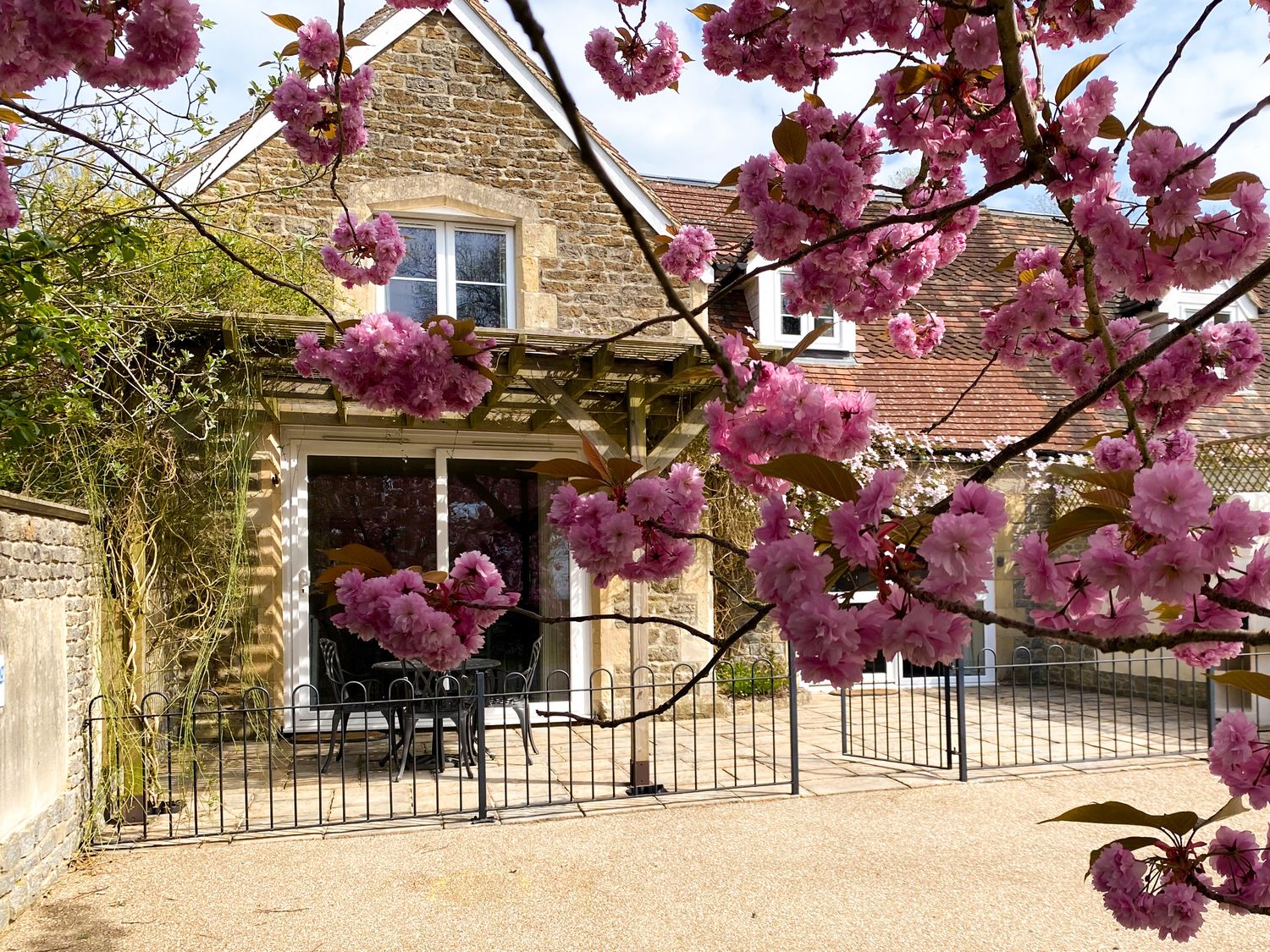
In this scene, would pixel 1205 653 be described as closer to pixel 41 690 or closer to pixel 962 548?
pixel 962 548

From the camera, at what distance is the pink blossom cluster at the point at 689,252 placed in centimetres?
276

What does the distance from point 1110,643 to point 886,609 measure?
0.24 m

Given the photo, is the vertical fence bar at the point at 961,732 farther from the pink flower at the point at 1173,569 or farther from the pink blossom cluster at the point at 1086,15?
the pink flower at the point at 1173,569

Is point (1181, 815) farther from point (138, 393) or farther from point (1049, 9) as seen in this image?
point (138, 393)

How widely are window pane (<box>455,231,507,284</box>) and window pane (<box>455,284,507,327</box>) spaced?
75 mm

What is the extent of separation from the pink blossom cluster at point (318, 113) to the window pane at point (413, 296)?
560cm

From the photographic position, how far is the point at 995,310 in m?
2.67

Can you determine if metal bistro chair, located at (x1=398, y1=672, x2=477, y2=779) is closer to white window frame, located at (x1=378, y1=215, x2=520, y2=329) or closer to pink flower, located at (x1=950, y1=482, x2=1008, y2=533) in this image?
white window frame, located at (x1=378, y1=215, x2=520, y2=329)

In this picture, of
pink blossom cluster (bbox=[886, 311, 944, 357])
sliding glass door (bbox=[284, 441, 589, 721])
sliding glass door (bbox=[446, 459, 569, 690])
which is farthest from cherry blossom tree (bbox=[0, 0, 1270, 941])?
sliding glass door (bbox=[446, 459, 569, 690])

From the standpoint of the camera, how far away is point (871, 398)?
5.14ft

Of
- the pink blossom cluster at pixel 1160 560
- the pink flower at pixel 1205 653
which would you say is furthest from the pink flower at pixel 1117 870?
the pink blossom cluster at pixel 1160 560

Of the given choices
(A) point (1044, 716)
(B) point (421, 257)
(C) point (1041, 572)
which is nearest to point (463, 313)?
(B) point (421, 257)

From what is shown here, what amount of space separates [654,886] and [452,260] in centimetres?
573

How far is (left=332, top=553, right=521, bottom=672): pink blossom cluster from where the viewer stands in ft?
5.30
